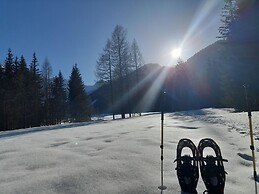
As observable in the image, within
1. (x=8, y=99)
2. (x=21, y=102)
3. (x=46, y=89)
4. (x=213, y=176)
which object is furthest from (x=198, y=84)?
(x=213, y=176)

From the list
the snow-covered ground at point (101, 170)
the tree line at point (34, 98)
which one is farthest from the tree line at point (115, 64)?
the snow-covered ground at point (101, 170)

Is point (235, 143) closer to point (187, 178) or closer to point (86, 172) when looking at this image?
point (187, 178)

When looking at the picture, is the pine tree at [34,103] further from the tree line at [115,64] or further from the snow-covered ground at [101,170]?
the snow-covered ground at [101,170]

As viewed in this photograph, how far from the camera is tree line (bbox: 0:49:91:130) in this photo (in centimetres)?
3247

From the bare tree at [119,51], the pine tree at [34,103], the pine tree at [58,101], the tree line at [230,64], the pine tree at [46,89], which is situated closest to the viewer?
the tree line at [230,64]

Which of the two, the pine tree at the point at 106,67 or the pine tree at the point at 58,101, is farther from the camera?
the pine tree at the point at 58,101

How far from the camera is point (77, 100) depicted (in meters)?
38.8

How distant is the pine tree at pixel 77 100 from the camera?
38.0 metres

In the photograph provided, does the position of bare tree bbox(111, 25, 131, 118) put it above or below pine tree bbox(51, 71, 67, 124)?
above

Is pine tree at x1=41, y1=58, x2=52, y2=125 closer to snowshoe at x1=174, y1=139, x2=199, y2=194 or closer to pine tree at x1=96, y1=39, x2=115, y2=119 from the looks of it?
pine tree at x1=96, y1=39, x2=115, y2=119

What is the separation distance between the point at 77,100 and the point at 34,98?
673 cm

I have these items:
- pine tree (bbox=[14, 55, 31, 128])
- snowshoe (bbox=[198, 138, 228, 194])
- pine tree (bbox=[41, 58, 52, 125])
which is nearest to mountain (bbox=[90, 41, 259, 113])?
snowshoe (bbox=[198, 138, 228, 194])

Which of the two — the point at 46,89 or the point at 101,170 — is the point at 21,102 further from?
the point at 101,170

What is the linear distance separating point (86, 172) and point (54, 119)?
126 feet
